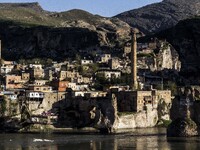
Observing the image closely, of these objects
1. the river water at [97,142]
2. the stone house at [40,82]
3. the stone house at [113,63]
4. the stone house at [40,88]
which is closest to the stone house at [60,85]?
the stone house at [40,82]

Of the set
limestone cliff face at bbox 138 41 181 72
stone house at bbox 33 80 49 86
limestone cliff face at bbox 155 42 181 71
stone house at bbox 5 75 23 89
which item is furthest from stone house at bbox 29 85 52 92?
limestone cliff face at bbox 155 42 181 71

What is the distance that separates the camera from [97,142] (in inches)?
2739

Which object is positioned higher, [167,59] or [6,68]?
[167,59]

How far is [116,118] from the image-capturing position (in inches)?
3489

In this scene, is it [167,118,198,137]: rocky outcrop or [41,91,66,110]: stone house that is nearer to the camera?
[167,118,198,137]: rocky outcrop

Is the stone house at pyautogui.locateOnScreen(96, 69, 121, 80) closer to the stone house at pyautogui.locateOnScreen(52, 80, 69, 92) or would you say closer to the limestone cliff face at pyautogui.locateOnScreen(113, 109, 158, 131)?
the stone house at pyautogui.locateOnScreen(52, 80, 69, 92)

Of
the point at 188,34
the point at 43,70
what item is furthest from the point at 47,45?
the point at 43,70

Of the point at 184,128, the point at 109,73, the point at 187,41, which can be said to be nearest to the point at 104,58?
the point at 109,73

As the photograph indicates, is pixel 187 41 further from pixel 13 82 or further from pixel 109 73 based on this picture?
pixel 13 82

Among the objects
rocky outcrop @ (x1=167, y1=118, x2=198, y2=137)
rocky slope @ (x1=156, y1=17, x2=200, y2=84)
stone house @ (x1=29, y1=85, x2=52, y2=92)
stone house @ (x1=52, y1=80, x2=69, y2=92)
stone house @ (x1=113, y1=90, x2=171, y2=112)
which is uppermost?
rocky slope @ (x1=156, y1=17, x2=200, y2=84)

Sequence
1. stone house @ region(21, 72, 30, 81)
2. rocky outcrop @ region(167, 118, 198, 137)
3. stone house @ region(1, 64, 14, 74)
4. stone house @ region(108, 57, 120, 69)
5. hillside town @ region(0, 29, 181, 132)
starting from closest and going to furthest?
rocky outcrop @ region(167, 118, 198, 137) → hillside town @ region(0, 29, 181, 132) → stone house @ region(21, 72, 30, 81) → stone house @ region(1, 64, 14, 74) → stone house @ region(108, 57, 120, 69)

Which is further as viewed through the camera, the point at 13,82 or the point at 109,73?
the point at 109,73

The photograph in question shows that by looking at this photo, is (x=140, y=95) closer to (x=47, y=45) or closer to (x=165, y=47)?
(x=165, y=47)

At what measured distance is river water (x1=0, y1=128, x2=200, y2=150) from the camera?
2507 inches
